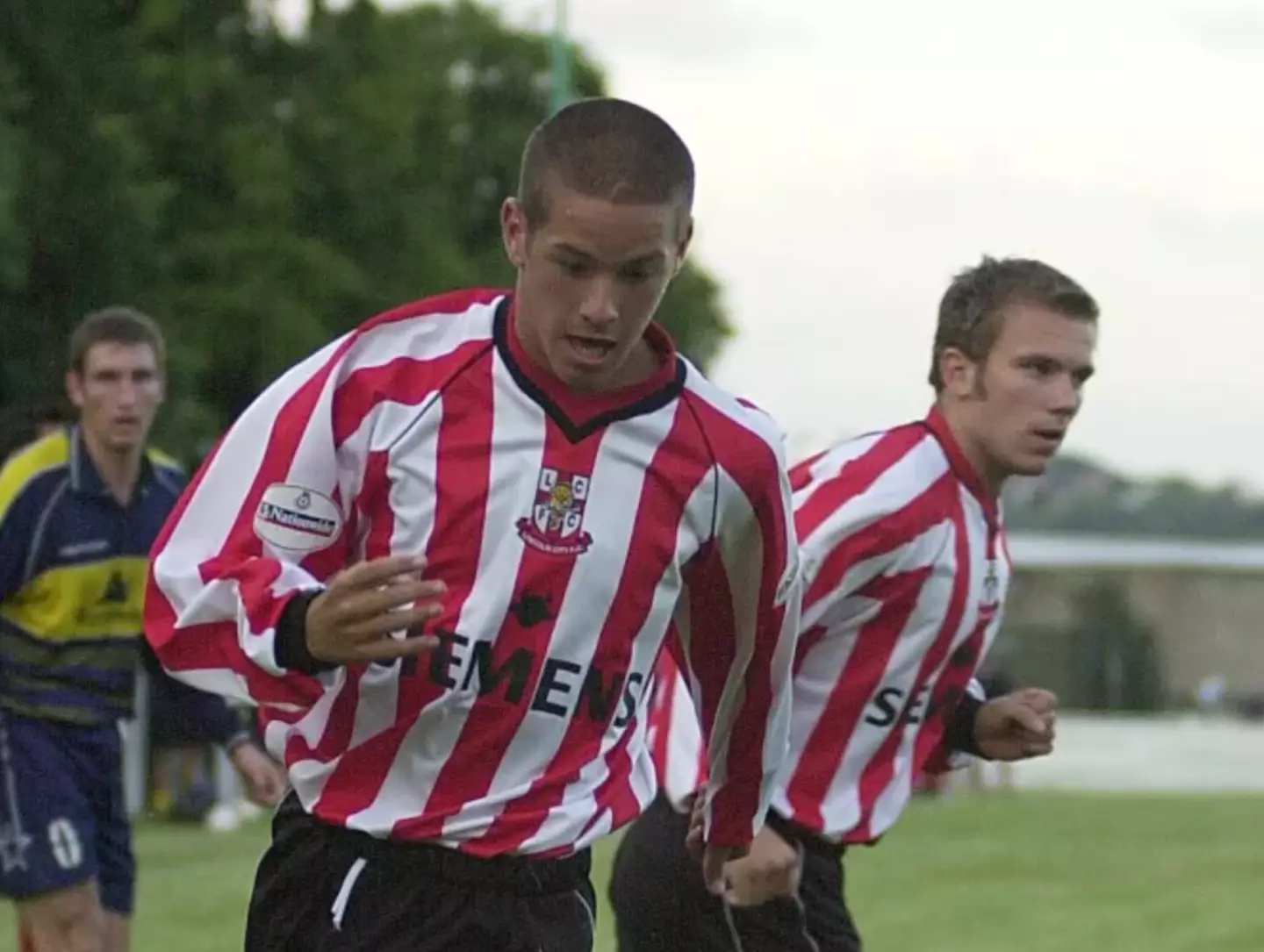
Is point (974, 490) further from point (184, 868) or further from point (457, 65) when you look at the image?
point (457, 65)

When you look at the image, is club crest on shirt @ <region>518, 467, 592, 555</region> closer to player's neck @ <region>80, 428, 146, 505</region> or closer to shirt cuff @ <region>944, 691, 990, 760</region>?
shirt cuff @ <region>944, 691, 990, 760</region>

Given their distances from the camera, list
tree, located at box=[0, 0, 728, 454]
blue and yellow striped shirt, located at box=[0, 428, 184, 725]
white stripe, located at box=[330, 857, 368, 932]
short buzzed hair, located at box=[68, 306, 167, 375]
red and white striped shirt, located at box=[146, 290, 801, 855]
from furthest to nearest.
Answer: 1. tree, located at box=[0, 0, 728, 454]
2. short buzzed hair, located at box=[68, 306, 167, 375]
3. blue and yellow striped shirt, located at box=[0, 428, 184, 725]
4. white stripe, located at box=[330, 857, 368, 932]
5. red and white striped shirt, located at box=[146, 290, 801, 855]

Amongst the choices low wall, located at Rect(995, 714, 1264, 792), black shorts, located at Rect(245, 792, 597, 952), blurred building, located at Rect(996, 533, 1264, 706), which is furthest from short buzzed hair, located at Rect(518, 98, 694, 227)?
blurred building, located at Rect(996, 533, 1264, 706)

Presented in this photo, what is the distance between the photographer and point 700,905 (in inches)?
252

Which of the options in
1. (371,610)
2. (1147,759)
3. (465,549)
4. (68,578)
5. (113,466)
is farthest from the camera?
(1147,759)

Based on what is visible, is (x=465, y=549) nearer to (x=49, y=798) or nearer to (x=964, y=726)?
(x=964, y=726)

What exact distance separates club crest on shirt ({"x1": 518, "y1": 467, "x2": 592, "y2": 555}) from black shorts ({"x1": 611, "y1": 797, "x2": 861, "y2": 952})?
1.94m

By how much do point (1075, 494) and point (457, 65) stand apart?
7990cm

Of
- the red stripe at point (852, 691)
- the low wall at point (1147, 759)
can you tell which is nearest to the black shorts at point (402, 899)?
the red stripe at point (852, 691)

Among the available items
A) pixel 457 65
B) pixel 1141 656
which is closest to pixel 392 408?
pixel 457 65

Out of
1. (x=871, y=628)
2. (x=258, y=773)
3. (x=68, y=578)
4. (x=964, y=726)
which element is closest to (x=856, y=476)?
(x=871, y=628)

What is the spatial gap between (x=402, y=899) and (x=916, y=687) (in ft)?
7.06

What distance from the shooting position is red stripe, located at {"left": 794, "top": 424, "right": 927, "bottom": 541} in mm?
6199

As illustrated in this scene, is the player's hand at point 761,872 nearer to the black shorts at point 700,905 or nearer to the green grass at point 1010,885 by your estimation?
the black shorts at point 700,905
